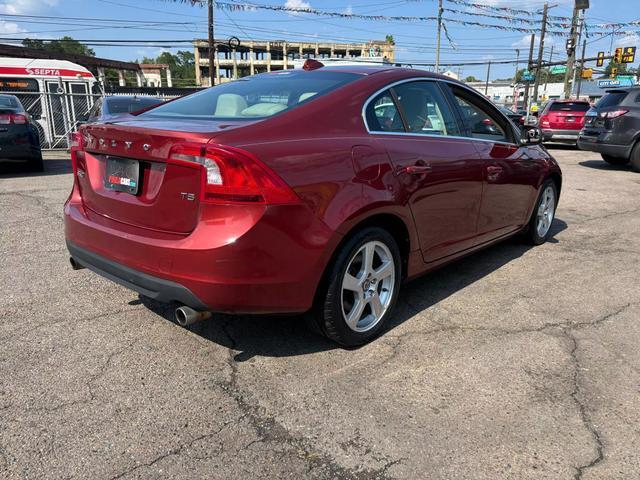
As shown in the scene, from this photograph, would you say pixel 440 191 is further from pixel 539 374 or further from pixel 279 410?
pixel 279 410

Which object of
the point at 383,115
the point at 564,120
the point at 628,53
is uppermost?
the point at 628,53

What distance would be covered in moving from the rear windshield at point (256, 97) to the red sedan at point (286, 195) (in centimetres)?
2

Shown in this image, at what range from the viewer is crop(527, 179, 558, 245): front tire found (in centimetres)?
530

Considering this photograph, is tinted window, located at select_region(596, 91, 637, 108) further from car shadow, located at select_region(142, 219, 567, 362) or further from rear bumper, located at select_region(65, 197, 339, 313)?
rear bumper, located at select_region(65, 197, 339, 313)

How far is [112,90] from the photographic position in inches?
917

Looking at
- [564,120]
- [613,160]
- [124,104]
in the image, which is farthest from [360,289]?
[564,120]

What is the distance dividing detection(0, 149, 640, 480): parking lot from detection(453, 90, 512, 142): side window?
123cm

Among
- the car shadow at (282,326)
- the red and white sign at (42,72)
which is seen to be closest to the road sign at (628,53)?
the red and white sign at (42,72)

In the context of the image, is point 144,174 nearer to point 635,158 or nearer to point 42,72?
point 635,158

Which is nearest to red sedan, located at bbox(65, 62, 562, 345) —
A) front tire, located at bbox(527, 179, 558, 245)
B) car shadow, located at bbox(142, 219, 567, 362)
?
car shadow, located at bbox(142, 219, 567, 362)

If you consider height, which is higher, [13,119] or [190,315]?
[13,119]

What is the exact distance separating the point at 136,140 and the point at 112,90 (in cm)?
2306

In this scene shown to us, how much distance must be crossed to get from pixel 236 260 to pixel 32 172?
993 cm

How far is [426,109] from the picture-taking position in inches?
144
